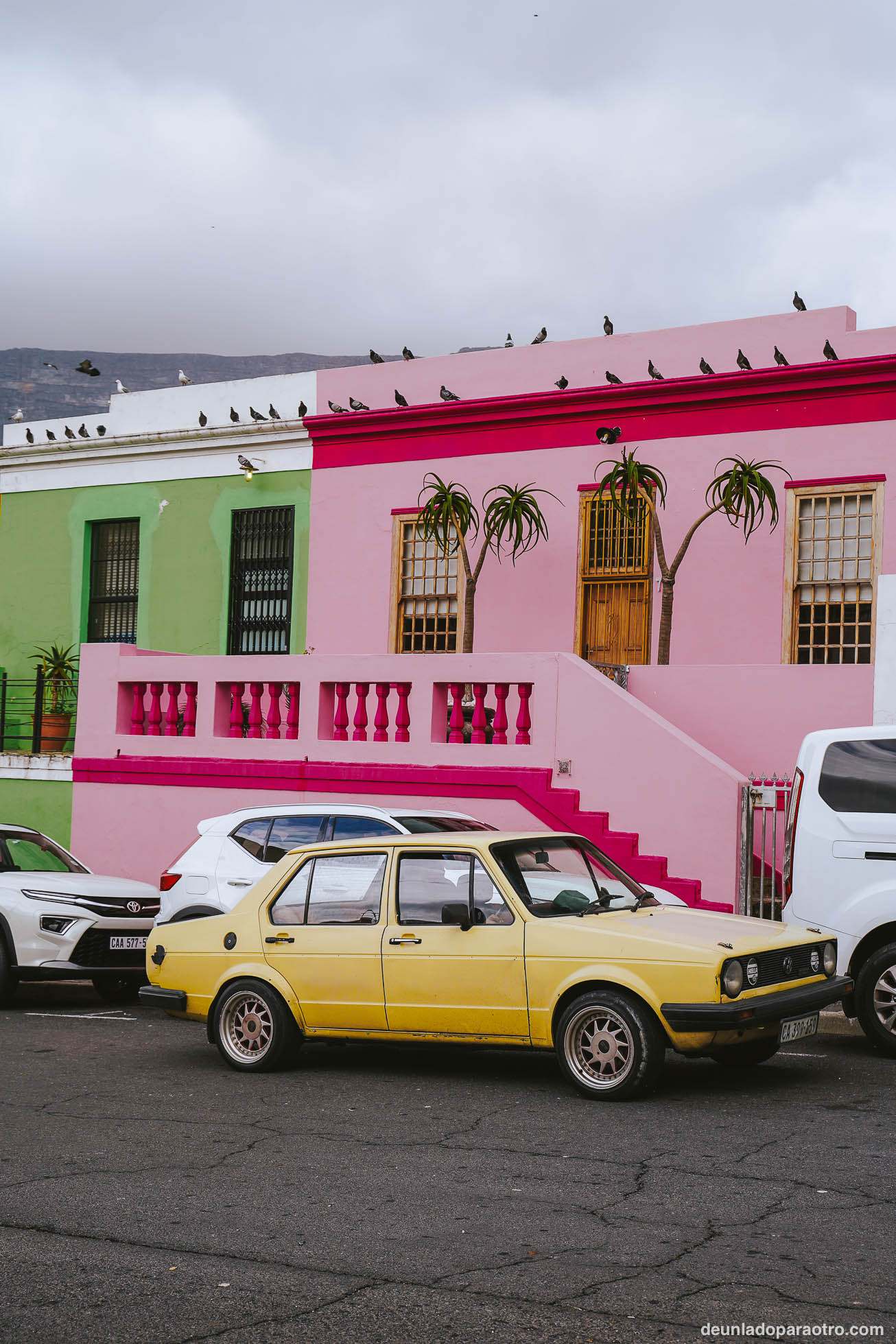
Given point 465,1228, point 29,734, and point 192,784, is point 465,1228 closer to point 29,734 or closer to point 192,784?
point 192,784

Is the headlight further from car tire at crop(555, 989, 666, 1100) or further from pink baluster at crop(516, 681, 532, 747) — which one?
pink baluster at crop(516, 681, 532, 747)

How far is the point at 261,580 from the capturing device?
19.5m

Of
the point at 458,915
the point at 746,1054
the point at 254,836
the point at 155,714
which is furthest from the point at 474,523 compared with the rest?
the point at 746,1054

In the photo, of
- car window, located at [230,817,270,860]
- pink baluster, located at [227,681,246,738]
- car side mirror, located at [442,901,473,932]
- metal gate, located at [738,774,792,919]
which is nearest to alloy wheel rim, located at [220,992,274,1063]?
car side mirror, located at [442,901,473,932]

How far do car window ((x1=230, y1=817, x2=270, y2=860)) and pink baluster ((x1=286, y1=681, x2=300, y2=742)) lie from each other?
13.5 ft

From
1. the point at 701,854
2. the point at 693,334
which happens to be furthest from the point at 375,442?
the point at 701,854


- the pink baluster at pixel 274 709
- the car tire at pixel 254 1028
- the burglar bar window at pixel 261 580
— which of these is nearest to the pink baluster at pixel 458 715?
the pink baluster at pixel 274 709

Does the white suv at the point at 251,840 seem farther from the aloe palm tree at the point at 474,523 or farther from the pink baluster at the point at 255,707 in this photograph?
the aloe palm tree at the point at 474,523

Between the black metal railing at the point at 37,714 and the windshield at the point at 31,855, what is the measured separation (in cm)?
528

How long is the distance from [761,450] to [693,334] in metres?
1.77

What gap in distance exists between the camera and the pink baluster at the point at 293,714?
51.0 ft

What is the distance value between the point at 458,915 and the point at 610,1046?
3.68ft

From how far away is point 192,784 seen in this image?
15.8 metres

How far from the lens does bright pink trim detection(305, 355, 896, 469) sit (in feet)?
51.6
